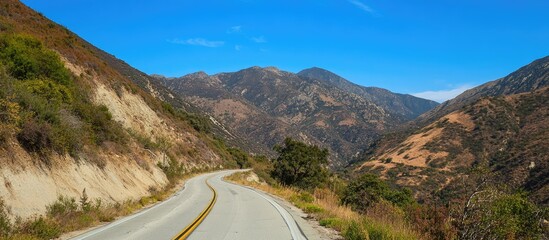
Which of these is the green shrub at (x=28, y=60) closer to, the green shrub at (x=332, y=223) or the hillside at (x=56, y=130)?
the hillside at (x=56, y=130)

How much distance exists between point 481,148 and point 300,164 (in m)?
60.3

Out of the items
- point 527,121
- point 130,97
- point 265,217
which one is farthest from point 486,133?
point 265,217

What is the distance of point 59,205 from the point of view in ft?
38.0

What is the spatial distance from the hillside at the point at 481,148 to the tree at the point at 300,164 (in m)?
27.9

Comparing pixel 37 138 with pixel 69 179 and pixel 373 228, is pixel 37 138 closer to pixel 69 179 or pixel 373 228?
pixel 69 179

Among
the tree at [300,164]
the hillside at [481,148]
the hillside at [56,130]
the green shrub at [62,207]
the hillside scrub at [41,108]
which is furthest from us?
the hillside at [481,148]

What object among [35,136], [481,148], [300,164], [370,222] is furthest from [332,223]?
[481,148]

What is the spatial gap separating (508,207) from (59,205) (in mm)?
12482

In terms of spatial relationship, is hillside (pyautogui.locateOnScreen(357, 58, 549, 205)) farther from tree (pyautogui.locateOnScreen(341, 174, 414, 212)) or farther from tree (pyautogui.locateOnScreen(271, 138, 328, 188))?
tree (pyautogui.locateOnScreen(271, 138, 328, 188))

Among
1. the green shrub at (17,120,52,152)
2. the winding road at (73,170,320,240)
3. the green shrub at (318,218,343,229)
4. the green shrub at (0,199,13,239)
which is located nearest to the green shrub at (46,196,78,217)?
the winding road at (73,170,320,240)

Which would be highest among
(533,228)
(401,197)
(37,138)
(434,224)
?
(37,138)

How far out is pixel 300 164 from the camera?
1896 inches

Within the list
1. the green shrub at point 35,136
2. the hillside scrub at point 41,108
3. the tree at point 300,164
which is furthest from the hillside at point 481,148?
the green shrub at point 35,136

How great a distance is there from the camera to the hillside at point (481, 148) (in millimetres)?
67463
